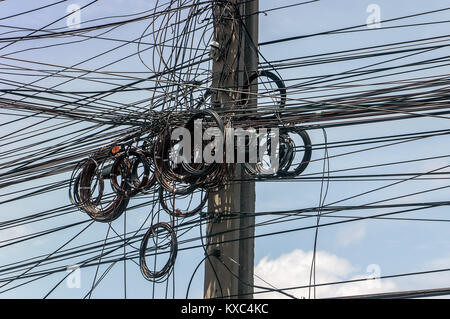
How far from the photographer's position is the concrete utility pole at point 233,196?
→ 21.6 feet

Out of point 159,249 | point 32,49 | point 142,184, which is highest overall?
point 32,49

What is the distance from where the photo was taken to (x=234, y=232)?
6656 mm

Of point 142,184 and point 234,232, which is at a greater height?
point 142,184

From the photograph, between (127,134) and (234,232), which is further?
(127,134)

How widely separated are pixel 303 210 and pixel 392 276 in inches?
39.1

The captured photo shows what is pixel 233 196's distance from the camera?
6781mm

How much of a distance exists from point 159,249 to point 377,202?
2.15m

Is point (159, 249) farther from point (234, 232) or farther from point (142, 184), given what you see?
point (234, 232)

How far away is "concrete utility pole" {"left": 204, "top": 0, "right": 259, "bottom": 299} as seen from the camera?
658cm

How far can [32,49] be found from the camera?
8859 mm
